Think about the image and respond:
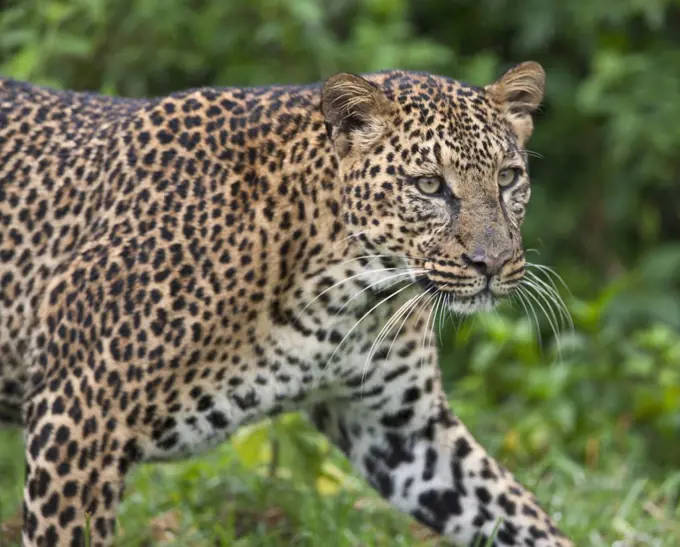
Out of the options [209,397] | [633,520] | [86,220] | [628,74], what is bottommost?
[633,520]

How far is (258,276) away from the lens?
4.89 m

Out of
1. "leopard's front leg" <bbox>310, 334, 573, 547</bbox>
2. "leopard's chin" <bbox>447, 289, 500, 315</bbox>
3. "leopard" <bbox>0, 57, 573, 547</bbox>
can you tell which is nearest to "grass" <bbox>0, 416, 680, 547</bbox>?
"leopard's front leg" <bbox>310, 334, 573, 547</bbox>

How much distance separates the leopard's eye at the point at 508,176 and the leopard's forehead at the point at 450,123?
61 millimetres

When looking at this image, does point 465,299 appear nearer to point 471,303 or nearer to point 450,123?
point 471,303

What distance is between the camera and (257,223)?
491 centimetres

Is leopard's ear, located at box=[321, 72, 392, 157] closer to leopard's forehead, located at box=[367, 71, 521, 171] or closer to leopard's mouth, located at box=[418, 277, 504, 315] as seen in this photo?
leopard's forehead, located at box=[367, 71, 521, 171]

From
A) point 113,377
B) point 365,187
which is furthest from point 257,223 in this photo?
point 113,377

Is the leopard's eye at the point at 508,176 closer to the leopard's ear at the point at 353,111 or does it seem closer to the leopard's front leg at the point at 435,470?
the leopard's ear at the point at 353,111

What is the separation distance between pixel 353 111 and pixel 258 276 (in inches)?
27.0

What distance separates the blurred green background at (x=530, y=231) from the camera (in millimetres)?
6195

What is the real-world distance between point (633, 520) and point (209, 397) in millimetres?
2351

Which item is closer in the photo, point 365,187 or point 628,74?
point 365,187

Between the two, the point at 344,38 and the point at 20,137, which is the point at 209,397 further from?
the point at 344,38

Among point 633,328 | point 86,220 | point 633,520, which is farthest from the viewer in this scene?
point 633,328
